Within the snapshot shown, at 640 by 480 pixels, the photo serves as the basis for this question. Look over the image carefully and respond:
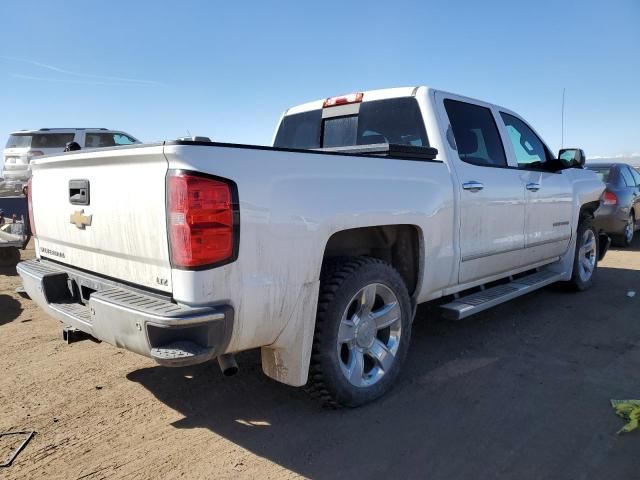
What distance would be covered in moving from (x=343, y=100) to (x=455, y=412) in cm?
280

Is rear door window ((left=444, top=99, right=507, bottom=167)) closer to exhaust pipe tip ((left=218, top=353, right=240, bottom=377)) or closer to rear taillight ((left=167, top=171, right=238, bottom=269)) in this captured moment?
rear taillight ((left=167, top=171, right=238, bottom=269))

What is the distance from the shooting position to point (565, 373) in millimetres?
3602

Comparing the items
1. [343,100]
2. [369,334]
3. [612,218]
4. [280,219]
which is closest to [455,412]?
[369,334]

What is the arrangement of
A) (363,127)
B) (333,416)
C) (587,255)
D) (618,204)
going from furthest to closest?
(618,204)
(587,255)
(363,127)
(333,416)

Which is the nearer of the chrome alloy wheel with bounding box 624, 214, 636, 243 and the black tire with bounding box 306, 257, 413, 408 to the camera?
the black tire with bounding box 306, 257, 413, 408

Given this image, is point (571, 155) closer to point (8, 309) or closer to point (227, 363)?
point (227, 363)

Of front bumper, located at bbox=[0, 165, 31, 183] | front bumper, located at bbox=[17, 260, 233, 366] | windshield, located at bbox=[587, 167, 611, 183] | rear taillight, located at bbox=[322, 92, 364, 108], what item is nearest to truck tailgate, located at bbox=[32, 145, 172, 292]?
front bumper, located at bbox=[17, 260, 233, 366]

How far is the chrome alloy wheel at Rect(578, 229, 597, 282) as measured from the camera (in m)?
6.08

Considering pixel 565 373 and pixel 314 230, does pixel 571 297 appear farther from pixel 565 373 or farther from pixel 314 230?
pixel 314 230

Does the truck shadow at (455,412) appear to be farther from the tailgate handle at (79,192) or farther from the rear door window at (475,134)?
the rear door window at (475,134)

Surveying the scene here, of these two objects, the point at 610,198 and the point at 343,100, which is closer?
the point at 343,100

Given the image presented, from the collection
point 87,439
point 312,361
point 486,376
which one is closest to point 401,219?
point 312,361

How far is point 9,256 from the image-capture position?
7207 mm

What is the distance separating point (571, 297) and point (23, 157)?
15.7 meters
